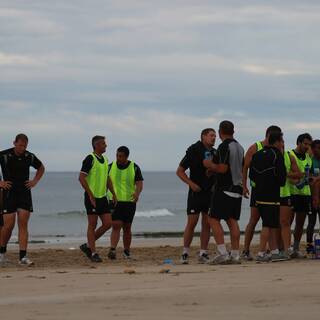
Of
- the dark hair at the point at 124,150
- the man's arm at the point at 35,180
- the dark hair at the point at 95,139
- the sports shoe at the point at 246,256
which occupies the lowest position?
the sports shoe at the point at 246,256

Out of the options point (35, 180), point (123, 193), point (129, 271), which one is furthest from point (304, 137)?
point (35, 180)

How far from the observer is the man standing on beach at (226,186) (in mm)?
12352

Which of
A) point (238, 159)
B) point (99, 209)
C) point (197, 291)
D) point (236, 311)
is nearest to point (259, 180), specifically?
point (238, 159)

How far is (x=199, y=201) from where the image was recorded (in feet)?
42.8

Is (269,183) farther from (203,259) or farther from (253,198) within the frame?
(203,259)

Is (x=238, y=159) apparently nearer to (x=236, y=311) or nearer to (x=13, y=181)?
(x=13, y=181)

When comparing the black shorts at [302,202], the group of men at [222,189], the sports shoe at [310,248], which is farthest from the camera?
the sports shoe at [310,248]

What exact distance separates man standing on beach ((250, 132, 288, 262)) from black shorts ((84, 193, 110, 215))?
7.77 ft

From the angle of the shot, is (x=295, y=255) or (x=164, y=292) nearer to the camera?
(x=164, y=292)

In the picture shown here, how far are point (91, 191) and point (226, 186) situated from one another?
2.24 meters

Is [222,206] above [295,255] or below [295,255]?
above

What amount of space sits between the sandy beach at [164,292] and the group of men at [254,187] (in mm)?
513

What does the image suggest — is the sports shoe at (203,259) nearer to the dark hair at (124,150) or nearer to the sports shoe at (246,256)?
the sports shoe at (246,256)

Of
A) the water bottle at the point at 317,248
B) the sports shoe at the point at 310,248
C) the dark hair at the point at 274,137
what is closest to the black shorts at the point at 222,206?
the dark hair at the point at 274,137
